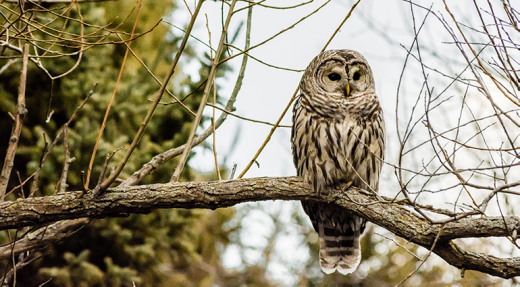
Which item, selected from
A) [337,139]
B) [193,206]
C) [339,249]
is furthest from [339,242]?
[193,206]

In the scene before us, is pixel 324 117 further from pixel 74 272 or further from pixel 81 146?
pixel 74 272

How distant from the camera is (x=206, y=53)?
645 centimetres

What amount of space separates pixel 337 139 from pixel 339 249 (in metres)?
1.15

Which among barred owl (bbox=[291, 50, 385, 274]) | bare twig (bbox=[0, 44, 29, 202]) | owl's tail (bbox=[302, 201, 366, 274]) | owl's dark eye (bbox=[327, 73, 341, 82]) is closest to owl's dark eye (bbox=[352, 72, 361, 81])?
barred owl (bbox=[291, 50, 385, 274])

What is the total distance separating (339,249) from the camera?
5871mm

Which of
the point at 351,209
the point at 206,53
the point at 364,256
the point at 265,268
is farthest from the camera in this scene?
the point at 265,268

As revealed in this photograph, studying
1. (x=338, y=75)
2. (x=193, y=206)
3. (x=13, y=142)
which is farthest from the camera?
(x=338, y=75)

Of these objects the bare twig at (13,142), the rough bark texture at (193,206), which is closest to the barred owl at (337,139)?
the rough bark texture at (193,206)

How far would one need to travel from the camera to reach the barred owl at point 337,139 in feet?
16.9

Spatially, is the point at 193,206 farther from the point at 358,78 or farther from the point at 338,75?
the point at 358,78

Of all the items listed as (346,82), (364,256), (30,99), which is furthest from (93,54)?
(364,256)

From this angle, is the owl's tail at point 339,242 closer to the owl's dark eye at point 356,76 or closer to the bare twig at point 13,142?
the owl's dark eye at point 356,76

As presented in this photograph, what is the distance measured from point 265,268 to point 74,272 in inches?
127

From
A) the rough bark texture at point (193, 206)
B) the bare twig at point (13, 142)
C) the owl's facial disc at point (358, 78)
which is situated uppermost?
the owl's facial disc at point (358, 78)
